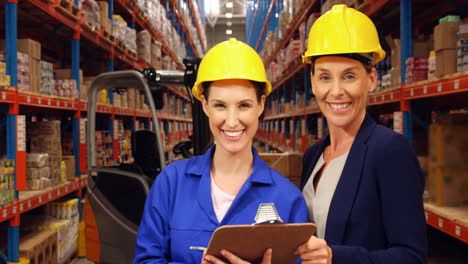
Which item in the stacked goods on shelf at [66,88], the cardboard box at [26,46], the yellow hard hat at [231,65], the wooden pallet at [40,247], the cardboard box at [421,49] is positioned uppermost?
the cardboard box at [26,46]

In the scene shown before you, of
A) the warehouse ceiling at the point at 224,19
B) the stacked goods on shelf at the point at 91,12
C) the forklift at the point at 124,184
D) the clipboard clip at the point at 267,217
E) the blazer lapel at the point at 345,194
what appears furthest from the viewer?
the warehouse ceiling at the point at 224,19

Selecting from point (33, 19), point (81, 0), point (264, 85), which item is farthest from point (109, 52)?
point (264, 85)

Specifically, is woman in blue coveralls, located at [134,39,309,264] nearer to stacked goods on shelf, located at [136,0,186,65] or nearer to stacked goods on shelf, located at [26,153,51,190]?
stacked goods on shelf, located at [26,153,51,190]

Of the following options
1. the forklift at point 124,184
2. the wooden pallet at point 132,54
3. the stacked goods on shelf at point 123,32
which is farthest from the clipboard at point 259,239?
the wooden pallet at point 132,54

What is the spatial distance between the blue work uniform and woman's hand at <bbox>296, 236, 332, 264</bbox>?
0.26 meters

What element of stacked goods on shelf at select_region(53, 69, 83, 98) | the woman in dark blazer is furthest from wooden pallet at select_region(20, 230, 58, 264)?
the woman in dark blazer

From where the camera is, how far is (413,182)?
4.99 feet

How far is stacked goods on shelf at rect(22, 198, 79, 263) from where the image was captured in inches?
180

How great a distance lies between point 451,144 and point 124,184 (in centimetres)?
258

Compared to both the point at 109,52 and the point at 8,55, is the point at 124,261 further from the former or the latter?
the point at 109,52

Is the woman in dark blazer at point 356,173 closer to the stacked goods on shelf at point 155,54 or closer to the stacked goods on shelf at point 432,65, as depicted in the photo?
the stacked goods on shelf at point 432,65

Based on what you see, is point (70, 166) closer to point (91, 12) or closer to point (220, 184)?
point (91, 12)

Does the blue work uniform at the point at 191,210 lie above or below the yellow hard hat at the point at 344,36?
below

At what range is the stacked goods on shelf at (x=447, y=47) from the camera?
2758 mm
